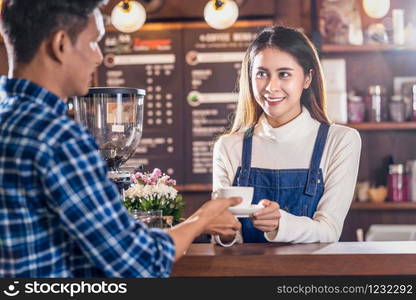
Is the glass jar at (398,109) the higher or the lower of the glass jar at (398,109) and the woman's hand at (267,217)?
the higher

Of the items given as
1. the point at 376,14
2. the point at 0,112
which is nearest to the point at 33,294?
the point at 0,112

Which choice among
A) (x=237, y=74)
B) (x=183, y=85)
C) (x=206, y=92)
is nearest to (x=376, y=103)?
(x=237, y=74)

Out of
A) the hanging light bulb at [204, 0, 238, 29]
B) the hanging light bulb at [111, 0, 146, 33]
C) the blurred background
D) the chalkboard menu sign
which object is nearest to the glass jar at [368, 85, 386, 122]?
the blurred background

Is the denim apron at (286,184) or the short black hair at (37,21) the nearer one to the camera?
the short black hair at (37,21)

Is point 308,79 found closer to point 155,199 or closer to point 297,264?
point 155,199

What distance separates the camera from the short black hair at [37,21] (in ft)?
4.91

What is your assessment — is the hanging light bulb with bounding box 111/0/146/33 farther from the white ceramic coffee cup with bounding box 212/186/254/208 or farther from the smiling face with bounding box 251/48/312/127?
the white ceramic coffee cup with bounding box 212/186/254/208

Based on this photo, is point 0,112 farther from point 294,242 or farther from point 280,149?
point 280,149

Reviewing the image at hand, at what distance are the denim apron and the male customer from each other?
1098mm

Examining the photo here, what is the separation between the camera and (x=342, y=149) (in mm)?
2594

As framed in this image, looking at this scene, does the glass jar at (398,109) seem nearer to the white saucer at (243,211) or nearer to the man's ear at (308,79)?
the man's ear at (308,79)

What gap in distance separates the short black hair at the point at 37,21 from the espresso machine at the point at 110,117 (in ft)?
3.03

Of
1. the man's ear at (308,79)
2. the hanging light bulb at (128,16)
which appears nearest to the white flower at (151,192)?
the man's ear at (308,79)

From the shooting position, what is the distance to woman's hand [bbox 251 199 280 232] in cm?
220
